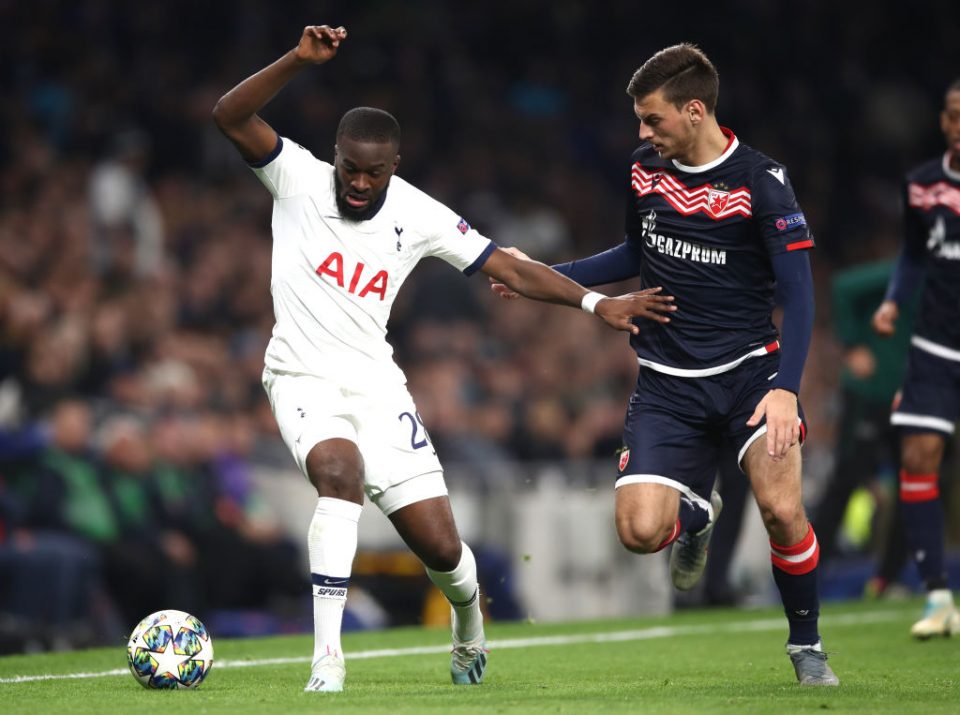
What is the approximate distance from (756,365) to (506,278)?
1.09 m

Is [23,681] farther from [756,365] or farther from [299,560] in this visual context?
[299,560]

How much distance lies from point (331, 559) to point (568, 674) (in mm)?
1765

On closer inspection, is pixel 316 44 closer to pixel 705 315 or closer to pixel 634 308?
pixel 634 308

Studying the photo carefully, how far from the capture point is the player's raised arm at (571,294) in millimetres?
6598

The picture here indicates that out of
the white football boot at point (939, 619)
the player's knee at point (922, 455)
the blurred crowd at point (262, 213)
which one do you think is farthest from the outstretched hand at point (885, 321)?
the blurred crowd at point (262, 213)

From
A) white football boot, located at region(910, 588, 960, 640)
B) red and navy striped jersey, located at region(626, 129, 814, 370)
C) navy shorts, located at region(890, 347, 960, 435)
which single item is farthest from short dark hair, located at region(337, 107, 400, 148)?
white football boot, located at region(910, 588, 960, 640)

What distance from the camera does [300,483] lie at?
12203 mm

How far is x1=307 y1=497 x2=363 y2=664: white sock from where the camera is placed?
6039 mm

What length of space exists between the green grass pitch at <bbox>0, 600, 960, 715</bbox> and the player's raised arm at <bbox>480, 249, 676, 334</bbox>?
150cm

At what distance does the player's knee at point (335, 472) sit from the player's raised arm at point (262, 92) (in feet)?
4.17

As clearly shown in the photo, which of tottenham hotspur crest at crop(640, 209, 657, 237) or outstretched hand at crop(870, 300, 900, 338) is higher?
tottenham hotspur crest at crop(640, 209, 657, 237)

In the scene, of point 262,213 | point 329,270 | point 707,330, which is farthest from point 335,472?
point 262,213

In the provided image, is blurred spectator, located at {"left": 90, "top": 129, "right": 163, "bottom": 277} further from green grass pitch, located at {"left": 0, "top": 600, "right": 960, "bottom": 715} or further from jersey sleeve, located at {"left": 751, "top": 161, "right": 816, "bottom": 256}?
jersey sleeve, located at {"left": 751, "top": 161, "right": 816, "bottom": 256}

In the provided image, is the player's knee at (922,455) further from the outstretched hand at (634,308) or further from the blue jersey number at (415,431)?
the blue jersey number at (415,431)
